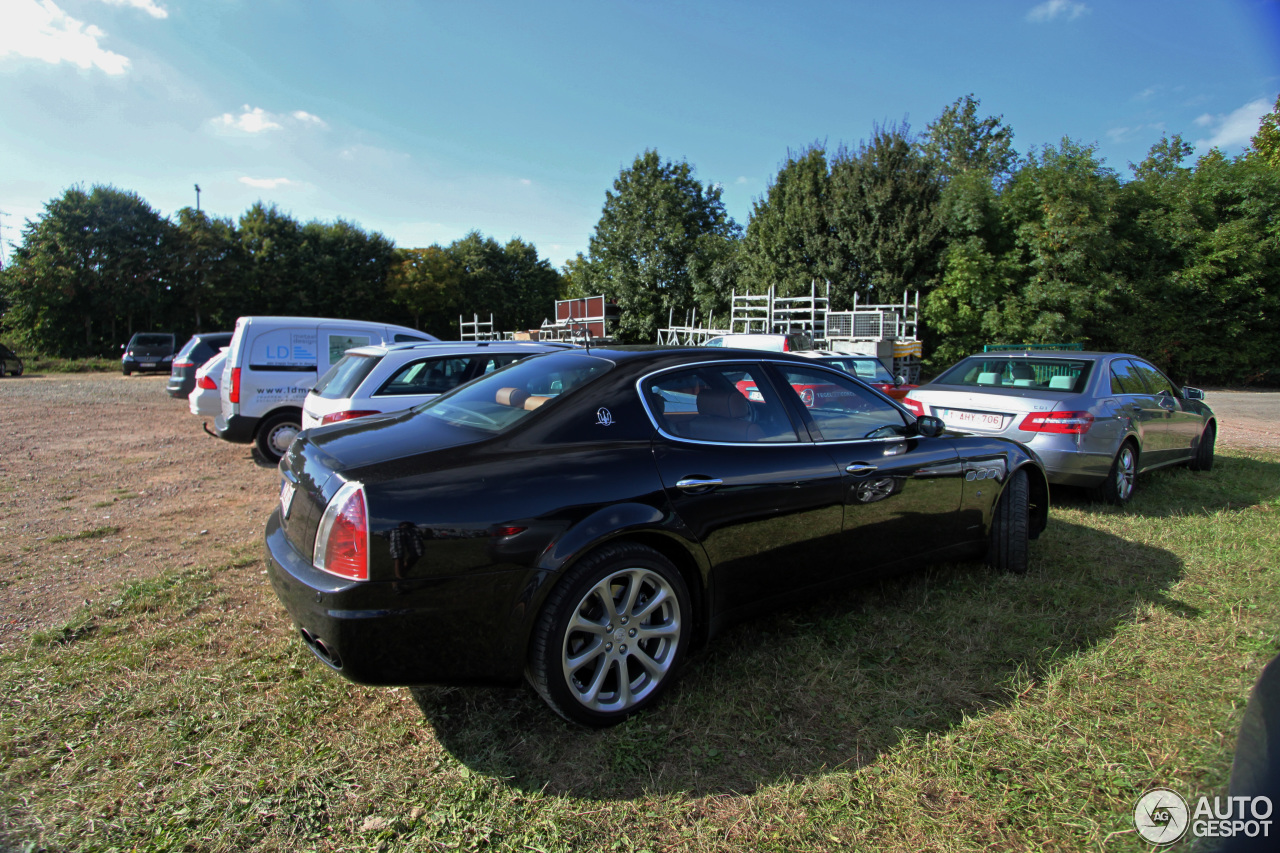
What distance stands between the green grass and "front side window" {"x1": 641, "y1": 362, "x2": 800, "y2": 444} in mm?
1105

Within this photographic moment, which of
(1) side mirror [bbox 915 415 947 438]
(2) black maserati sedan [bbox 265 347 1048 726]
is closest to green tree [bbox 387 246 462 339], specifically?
(2) black maserati sedan [bbox 265 347 1048 726]

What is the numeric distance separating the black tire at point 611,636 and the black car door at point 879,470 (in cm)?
113

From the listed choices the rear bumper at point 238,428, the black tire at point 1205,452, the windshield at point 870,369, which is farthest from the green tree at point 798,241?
the rear bumper at point 238,428

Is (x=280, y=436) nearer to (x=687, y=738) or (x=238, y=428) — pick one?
(x=238, y=428)

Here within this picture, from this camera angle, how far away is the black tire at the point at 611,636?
2.52 metres

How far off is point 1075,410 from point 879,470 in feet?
10.9

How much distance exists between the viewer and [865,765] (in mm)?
2490

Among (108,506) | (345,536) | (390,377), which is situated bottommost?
(108,506)

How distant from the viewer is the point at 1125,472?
618 cm

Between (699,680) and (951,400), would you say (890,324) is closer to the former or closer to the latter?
(951,400)

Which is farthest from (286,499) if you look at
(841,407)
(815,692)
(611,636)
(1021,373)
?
Answer: (1021,373)

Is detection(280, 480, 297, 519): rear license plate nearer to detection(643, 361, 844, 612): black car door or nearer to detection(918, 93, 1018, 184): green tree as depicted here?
detection(643, 361, 844, 612): black car door

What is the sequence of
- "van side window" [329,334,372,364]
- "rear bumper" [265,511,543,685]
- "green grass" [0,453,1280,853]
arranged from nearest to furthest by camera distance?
1. "green grass" [0,453,1280,853]
2. "rear bumper" [265,511,543,685]
3. "van side window" [329,334,372,364]

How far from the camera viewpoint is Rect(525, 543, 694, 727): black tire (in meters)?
2.52
